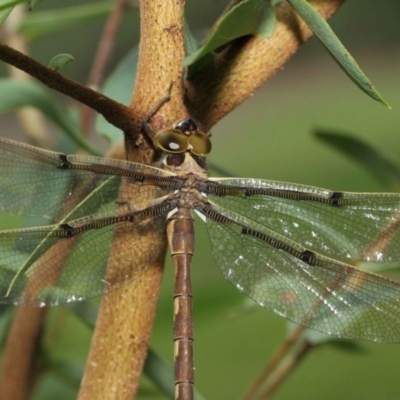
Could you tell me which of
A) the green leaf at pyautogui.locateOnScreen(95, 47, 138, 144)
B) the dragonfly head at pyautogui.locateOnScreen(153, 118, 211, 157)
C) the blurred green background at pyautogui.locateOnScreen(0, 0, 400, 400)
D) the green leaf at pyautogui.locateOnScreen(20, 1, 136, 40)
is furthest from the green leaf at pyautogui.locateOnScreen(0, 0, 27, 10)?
the green leaf at pyautogui.locateOnScreen(20, 1, 136, 40)

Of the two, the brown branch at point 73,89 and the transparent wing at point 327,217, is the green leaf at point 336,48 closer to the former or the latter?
the brown branch at point 73,89

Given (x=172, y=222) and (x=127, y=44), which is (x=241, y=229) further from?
(x=127, y=44)

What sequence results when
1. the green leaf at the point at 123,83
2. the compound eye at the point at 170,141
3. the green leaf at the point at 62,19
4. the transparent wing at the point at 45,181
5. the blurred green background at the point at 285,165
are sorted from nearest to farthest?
the compound eye at the point at 170,141 → the transparent wing at the point at 45,181 → the green leaf at the point at 123,83 → the green leaf at the point at 62,19 → the blurred green background at the point at 285,165

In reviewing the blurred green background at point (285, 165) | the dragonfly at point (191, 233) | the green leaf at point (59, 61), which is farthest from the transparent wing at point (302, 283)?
the green leaf at point (59, 61)

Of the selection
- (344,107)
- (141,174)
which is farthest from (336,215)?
(344,107)

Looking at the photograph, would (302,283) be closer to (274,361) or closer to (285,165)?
(274,361)

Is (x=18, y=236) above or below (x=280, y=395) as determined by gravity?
below
